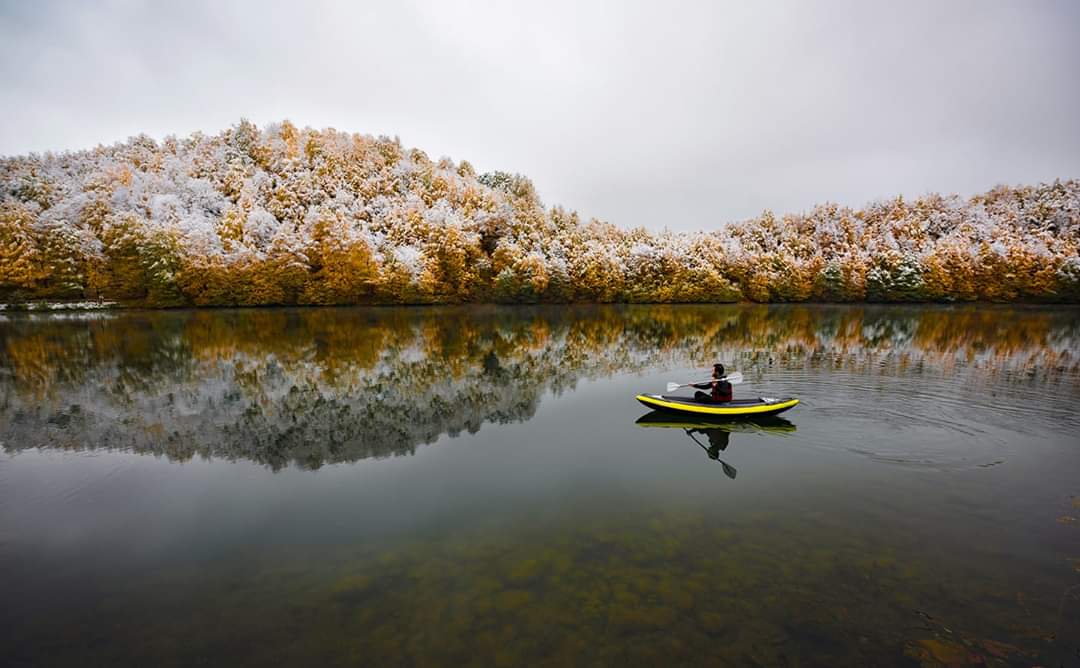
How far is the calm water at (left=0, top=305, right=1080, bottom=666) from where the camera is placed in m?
5.63

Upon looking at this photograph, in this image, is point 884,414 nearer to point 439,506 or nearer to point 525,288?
point 439,506

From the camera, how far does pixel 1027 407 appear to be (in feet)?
48.5

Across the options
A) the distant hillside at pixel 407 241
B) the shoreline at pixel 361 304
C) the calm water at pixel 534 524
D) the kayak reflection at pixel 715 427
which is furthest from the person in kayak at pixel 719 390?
the shoreline at pixel 361 304

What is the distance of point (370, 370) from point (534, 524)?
1539 cm

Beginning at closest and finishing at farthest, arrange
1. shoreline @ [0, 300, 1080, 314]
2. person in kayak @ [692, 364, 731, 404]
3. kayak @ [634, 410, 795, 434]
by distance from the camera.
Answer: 1. kayak @ [634, 410, 795, 434]
2. person in kayak @ [692, 364, 731, 404]
3. shoreline @ [0, 300, 1080, 314]

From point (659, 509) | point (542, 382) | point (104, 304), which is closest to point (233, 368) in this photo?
point (542, 382)

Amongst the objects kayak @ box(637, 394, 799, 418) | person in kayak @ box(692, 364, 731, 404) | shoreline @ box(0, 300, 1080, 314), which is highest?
shoreline @ box(0, 300, 1080, 314)

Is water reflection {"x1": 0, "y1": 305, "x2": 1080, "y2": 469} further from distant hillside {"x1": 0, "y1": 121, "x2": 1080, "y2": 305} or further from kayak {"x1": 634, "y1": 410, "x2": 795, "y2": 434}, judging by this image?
distant hillside {"x1": 0, "y1": 121, "x2": 1080, "y2": 305}

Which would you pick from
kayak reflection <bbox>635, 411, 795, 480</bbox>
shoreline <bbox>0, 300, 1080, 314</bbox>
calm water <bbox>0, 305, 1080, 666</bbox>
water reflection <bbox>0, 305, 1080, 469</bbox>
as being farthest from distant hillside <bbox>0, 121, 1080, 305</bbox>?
kayak reflection <bbox>635, 411, 795, 480</bbox>

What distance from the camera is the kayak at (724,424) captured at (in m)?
13.2

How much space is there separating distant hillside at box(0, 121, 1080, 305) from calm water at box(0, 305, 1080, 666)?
4663 cm

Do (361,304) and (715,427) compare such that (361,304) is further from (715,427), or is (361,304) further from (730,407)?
(730,407)

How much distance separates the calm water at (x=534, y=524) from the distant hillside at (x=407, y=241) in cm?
4663

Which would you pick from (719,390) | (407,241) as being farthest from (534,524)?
(407,241)
